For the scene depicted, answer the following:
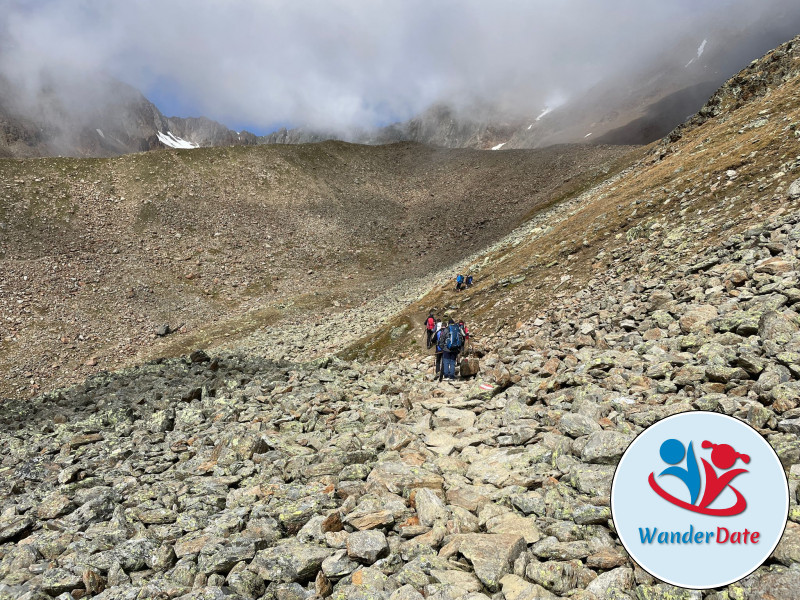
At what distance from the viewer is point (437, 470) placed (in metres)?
7.88

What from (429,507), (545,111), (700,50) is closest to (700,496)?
(429,507)

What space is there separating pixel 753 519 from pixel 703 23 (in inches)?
8797

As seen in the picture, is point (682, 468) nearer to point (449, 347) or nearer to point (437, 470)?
point (437, 470)

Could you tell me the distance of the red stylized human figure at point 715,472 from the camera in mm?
3240

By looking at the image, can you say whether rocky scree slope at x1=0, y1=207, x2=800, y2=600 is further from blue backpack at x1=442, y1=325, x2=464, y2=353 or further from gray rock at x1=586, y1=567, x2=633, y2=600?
blue backpack at x1=442, y1=325, x2=464, y2=353

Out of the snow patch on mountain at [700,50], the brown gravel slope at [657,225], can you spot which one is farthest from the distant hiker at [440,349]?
the snow patch on mountain at [700,50]

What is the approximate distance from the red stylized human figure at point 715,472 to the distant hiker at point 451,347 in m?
11.6

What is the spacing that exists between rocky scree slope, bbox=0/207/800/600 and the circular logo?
1091 millimetres

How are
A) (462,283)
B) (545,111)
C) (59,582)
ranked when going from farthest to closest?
(545,111)
(462,283)
(59,582)

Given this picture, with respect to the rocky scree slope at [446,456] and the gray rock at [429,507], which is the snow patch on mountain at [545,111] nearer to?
the rocky scree slope at [446,456]

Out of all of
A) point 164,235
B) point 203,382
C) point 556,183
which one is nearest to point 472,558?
point 203,382

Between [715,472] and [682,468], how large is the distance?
0.21 m

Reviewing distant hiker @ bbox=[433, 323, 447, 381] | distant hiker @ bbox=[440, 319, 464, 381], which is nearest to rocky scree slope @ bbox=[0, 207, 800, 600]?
distant hiker @ bbox=[433, 323, 447, 381]

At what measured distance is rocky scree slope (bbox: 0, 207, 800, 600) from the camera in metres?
4.99
